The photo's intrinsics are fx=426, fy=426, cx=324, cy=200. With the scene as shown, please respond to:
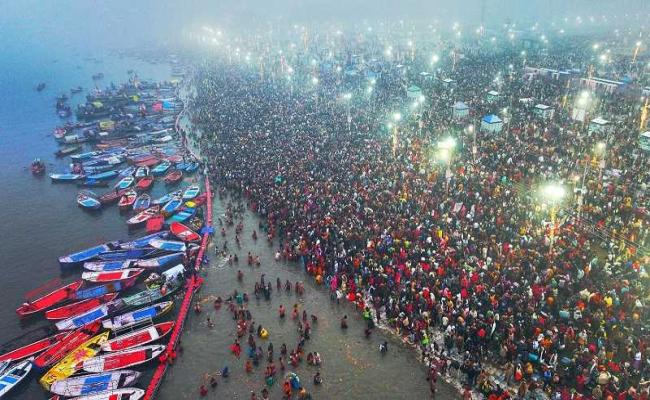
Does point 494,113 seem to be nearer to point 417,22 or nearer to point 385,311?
point 385,311

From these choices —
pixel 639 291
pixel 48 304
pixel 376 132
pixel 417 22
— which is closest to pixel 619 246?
pixel 639 291

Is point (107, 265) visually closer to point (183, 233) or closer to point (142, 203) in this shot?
point (183, 233)

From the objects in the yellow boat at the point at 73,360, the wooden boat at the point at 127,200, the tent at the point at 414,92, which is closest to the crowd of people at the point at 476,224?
the tent at the point at 414,92

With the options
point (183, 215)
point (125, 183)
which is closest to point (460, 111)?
point (183, 215)

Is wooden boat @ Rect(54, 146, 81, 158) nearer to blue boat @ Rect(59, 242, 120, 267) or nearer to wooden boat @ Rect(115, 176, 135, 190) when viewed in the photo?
wooden boat @ Rect(115, 176, 135, 190)

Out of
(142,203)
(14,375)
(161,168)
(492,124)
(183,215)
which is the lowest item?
(14,375)
